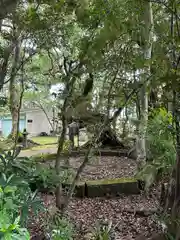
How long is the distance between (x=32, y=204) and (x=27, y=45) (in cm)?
170

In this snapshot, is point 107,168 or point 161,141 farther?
point 107,168

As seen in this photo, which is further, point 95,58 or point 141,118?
point 141,118

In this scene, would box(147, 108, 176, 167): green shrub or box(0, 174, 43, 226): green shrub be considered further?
box(147, 108, 176, 167): green shrub

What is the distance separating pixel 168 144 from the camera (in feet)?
8.36

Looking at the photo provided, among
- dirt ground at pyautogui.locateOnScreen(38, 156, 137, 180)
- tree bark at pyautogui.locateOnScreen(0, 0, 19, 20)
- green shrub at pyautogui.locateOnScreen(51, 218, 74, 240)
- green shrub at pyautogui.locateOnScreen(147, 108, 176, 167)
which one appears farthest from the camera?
dirt ground at pyautogui.locateOnScreen(38, 156, 137, 180)

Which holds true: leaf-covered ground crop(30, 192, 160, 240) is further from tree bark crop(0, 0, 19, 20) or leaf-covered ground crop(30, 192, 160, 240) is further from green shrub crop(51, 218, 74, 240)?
tree bark crop(0, 0, 19, 20)

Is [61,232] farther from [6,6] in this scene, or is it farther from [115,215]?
[6,6]

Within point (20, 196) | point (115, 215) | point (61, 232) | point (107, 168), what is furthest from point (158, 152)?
point (20, 196)

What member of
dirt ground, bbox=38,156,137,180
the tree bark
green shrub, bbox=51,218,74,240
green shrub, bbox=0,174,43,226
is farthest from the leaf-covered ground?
the tree bark

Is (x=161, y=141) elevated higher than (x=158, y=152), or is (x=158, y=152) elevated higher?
(x=161, y=141)

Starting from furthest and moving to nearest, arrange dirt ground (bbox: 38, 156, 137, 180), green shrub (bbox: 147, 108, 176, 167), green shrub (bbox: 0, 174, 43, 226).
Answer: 1. dirt ground (bbox: 38, 156, 137, 180)
2. green shrub (bbox: 147, 108, 176, 167)
3. green shrub (bbox: 0, 174, 43, 226)

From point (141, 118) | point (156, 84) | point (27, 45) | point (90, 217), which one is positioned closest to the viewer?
point (156, 84)

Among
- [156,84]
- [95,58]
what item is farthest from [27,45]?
[156,84]

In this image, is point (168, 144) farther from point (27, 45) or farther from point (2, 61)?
point (2, 61)
